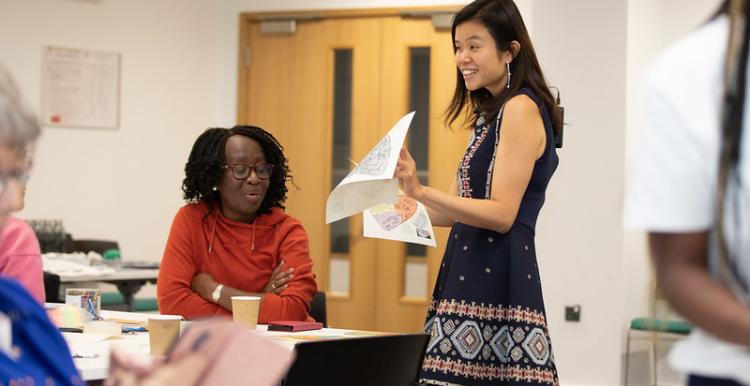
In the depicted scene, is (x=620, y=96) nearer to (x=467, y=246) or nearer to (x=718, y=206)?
(x=467, y=246)

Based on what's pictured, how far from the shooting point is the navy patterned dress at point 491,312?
2.47m

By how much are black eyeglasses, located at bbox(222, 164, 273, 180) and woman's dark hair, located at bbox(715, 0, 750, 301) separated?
236cm

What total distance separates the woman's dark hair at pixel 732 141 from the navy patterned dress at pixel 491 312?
149cm

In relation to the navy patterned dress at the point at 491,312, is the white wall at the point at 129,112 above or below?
above

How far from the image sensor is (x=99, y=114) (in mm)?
6582

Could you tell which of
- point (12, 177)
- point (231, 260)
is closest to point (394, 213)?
point (231, 260)

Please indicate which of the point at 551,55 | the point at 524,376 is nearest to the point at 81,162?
the point at 551,55

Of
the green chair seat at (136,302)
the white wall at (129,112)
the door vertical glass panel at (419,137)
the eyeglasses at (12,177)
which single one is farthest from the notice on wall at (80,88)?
the eyeglasses at (12,177)

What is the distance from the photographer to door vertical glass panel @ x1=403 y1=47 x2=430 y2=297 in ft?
21.0

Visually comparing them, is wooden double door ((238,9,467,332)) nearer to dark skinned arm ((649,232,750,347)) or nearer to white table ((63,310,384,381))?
white table ((63,310,384,381))

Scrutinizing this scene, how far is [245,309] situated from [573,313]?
3289 mm

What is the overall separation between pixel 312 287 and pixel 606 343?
2848mm

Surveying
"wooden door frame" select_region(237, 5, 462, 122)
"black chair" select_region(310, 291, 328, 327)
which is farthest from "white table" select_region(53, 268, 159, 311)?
"wooden door frame" select_region(237, 5, 462, 122)

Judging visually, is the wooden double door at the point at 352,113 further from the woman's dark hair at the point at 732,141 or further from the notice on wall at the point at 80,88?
the woman's dark hair at the point at 732,141
